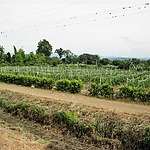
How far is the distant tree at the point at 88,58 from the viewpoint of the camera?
65338 mm

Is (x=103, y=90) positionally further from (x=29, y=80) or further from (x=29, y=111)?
(x=29, y=80)

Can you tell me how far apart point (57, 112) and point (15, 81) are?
13.3m

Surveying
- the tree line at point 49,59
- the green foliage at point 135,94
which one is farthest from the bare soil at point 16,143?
the tree line at point 49,59

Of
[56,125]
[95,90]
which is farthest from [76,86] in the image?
[56,125]

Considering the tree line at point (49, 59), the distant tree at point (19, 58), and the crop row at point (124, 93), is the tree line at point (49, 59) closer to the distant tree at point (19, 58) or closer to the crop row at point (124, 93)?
the distant tree at point (19, 58)

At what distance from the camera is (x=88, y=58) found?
68.1 m

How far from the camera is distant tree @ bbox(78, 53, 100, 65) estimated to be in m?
65.3

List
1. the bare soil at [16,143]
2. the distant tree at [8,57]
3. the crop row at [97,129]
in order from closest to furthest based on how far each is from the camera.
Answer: the bare soil at [16,143]
the crop row at [97,129]
the distant tree at [8,57]

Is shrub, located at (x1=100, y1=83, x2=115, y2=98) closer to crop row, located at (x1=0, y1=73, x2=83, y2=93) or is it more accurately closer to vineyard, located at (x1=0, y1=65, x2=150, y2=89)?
crop row, located at (x1=0, y1=73, x2=83, y2=93)

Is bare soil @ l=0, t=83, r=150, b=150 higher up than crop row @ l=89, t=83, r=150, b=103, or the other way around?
crop row @ l=89, t=83, r=150, b=103

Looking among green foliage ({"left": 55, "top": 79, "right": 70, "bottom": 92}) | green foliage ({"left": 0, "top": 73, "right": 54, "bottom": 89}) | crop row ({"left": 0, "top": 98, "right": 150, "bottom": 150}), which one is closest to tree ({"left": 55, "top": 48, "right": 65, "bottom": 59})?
green foliage ({"left": 0, "top": 73, "right": 54, "bottom": 89})

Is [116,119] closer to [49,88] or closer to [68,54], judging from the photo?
[49,88]

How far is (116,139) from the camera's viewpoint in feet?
34.3

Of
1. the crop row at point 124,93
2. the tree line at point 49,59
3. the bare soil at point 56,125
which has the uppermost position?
the tree line at point 49,59
